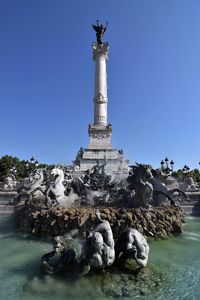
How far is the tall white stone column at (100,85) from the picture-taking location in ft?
124

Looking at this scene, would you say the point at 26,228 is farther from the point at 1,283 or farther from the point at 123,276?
the point at 123,276

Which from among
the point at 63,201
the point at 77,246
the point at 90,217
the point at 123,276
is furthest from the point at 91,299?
the point at 63,201

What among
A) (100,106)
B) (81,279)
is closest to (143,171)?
(81,279)

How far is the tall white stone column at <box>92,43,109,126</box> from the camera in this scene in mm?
37750

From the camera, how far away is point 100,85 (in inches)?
1508

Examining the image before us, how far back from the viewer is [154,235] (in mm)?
13180

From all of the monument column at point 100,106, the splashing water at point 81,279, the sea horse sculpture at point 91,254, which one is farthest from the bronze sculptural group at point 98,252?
the monument column at point 100,106

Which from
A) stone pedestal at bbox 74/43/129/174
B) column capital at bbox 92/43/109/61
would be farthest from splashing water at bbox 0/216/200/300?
column capital at bbox 92/43/109/61

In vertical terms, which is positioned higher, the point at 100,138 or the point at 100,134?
the point at 100,134

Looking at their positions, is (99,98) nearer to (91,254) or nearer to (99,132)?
(99,132)

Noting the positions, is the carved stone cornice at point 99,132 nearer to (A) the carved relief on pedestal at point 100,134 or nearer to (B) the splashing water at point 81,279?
(A) the carved relief on pedestal at point 100,134

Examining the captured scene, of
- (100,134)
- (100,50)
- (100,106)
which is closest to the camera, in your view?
(100,134)

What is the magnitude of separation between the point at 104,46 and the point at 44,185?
27721 mm

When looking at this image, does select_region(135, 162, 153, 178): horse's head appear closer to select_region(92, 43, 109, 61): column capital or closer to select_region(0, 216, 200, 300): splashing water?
select_region(0, 216, 200, 300): splashing water
